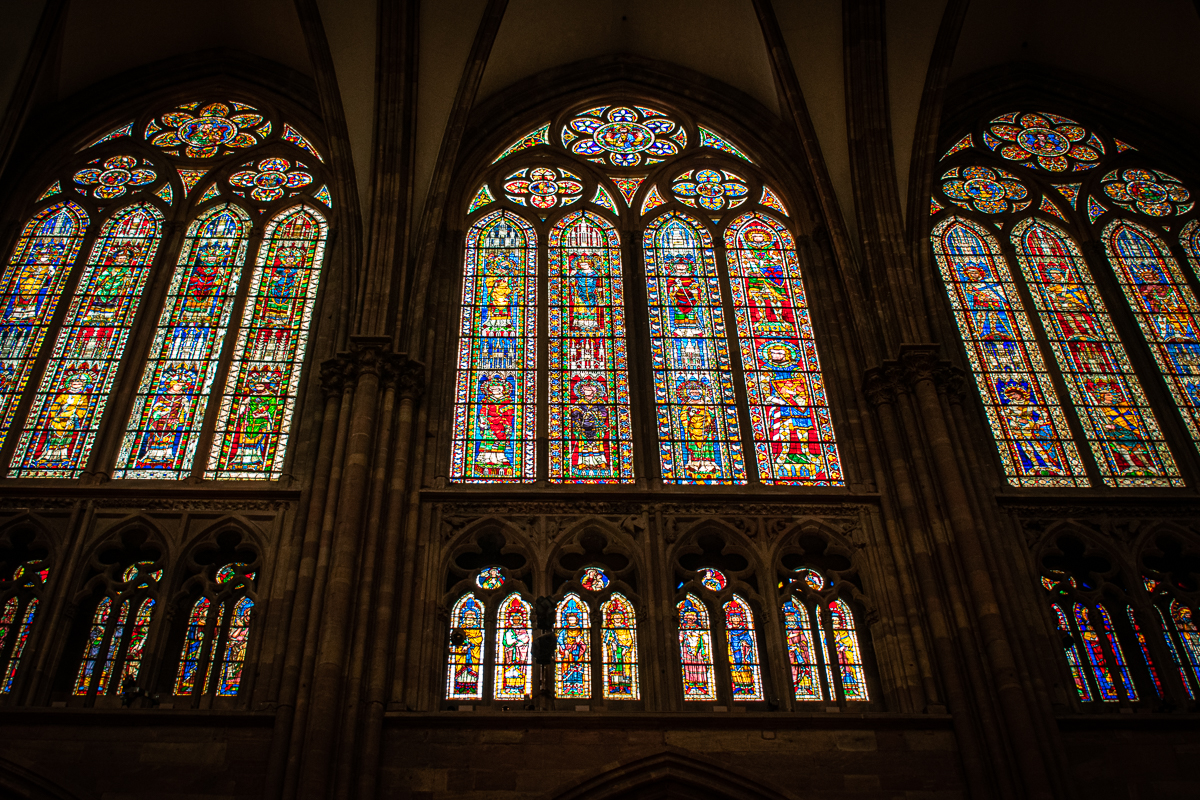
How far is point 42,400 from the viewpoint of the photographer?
1320 centimetres

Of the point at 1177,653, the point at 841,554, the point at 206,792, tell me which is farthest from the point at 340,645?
the point at 1177,653

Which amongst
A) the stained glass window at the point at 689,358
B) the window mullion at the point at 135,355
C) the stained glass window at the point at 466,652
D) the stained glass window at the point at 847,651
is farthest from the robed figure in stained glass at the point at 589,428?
the window mullion at the point at 135,355

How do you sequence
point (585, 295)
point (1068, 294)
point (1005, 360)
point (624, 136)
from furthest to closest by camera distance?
point (624, 136)
point (1068, 294)
point (585, 295)
point (1005, 360)

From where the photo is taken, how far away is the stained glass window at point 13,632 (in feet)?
35.3

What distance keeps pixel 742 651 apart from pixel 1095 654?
3.49 metres

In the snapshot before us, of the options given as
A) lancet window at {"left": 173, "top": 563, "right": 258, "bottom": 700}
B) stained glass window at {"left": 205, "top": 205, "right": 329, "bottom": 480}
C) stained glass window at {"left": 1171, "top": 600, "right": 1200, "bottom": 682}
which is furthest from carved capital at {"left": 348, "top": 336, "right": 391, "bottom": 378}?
stained glass window at {"left": 1171, "top": 600, "right": 1200, "bottom": 682}

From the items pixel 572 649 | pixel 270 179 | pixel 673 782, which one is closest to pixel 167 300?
pixel 270 179

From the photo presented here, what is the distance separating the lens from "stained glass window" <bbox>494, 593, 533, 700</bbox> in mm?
11039

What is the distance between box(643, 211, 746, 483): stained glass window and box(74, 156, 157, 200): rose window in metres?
7.04

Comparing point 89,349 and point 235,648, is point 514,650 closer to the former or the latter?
point 235,648

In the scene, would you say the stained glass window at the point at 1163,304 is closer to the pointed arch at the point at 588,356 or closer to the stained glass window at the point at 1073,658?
the stained glass window at the point at 1073,658

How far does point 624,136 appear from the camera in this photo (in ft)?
56.1

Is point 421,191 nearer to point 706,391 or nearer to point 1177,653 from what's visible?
point 706,391

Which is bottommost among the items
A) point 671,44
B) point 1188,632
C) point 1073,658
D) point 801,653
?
point 1073,658
